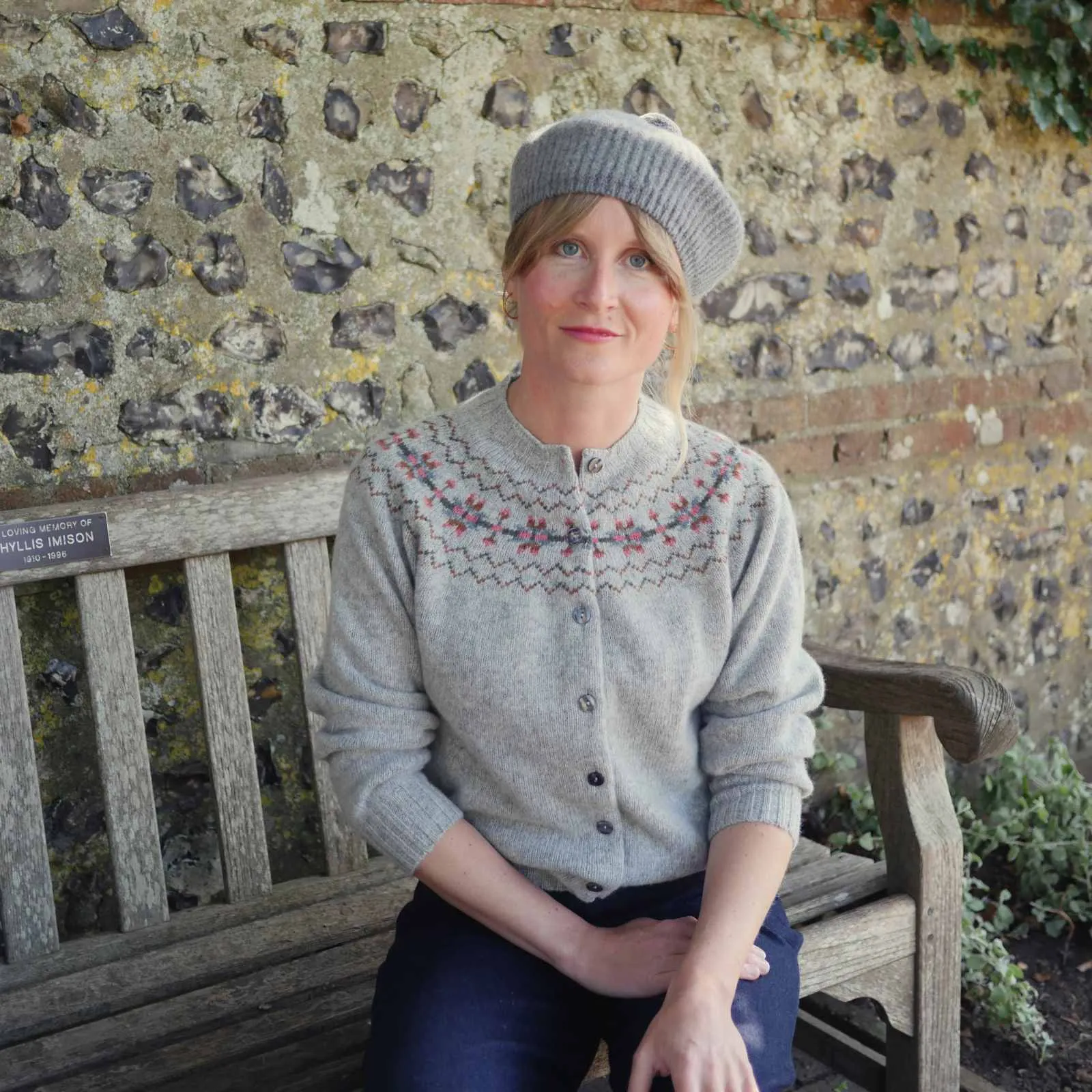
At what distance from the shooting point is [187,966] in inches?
78.2

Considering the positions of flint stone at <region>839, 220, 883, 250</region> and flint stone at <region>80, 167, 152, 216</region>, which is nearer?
flint stone at <region>80, 167, 152, 216</region>

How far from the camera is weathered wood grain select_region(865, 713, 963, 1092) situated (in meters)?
2.09

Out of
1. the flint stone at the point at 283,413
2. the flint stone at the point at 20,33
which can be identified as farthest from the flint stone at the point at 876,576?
the flint stone at the point at 20,33

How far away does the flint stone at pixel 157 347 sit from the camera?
7.29 ft

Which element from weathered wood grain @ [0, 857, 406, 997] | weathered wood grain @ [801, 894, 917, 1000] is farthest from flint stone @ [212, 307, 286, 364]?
weathered wood grain @ [801, 894, 917, 1000]

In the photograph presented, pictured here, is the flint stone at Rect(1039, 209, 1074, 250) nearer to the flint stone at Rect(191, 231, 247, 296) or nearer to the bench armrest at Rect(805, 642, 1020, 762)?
the bench armrest at Rect(805, 642, 1020, 762)

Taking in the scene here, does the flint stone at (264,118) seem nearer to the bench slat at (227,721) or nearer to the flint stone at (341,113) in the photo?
the flint stone at (341,113)

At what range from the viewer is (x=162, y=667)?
2.34 meters

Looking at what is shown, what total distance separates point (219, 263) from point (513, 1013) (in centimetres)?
141

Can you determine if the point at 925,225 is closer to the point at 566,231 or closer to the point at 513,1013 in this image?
the point at 566,231

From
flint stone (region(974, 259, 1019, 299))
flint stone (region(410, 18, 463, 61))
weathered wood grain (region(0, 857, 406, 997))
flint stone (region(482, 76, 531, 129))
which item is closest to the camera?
weathered wood grain (region(0, 857, 406, 997))

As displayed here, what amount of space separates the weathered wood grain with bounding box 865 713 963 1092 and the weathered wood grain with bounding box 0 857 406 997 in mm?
828

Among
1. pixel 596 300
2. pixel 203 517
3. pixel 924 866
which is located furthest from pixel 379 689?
pixel 924 866

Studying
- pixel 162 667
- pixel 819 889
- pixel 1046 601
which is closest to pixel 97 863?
pixel 162 667
